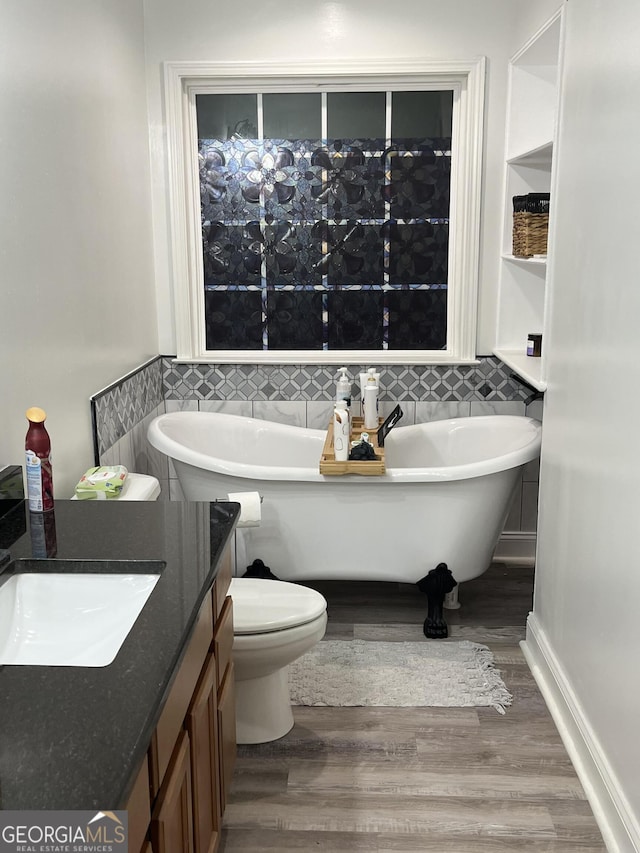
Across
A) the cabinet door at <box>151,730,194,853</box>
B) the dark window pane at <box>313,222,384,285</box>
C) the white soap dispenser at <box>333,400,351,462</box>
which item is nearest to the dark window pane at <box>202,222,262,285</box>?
the dark window pane at <box>313,222,384,285</box>

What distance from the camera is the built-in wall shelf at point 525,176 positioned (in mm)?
3543

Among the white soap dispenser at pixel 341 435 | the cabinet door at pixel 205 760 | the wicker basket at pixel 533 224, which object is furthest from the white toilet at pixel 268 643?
the wicker basket at pixel 533 224

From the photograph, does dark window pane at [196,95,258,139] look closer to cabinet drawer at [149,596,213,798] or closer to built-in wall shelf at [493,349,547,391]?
built-in wall shelf at [493,349,547,391]

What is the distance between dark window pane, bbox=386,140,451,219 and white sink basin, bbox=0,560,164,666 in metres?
2.67

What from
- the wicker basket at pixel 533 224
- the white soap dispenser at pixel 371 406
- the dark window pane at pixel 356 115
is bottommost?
the white soap dispenser at pixel 371 406

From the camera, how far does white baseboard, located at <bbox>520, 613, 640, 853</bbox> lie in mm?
2170

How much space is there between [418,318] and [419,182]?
2.05ft

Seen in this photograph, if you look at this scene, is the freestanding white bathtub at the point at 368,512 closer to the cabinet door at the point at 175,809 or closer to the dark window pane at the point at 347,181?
the dark window pane at the point at 347,181

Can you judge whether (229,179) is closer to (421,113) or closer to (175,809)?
(421,113)

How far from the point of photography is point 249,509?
2.83 metres

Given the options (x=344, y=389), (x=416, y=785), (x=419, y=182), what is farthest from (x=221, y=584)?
(x=419, y=182)

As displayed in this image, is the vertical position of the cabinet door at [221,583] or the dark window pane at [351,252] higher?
the dark window pane at [351,252]

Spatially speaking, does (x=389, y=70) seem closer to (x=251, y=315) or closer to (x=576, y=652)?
(x=251, y=315)

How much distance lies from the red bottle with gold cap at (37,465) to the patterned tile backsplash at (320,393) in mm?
Result: 1822
